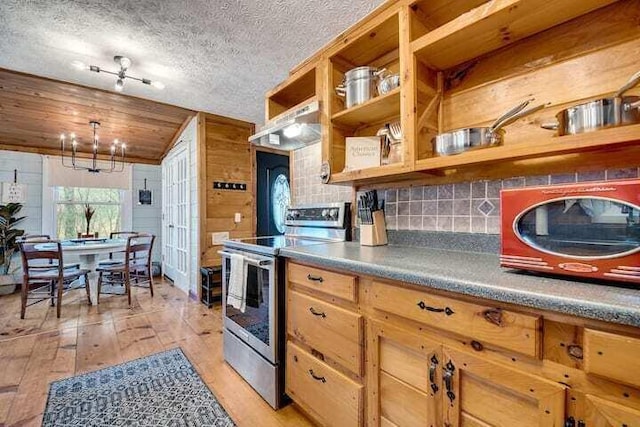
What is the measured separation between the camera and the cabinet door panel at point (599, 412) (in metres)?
0.63

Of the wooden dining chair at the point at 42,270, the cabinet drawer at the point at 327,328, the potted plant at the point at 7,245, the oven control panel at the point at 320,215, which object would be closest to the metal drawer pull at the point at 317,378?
A: the cabinet drawer at the point at 327,328

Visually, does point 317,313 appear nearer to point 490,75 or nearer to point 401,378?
point 401,378

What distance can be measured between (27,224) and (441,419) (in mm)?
5710

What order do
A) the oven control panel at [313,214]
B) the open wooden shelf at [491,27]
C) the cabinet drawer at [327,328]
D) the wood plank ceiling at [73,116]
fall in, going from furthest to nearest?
1. the wood plank ceiling at [73,116]
2. the oven control panel at [313,214]
3. the cabinet drawer at [327,328]
4. the open wooden shelf at [491,27]

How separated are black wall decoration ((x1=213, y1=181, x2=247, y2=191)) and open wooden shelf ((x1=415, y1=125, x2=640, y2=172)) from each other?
3.04 metres

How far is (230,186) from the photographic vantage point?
3.96 metres

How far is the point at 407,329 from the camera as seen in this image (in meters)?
1.06

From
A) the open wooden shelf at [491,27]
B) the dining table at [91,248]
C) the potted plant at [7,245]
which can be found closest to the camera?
the open wooden shelf at [491,27]

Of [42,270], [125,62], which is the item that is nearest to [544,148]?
[125,62]

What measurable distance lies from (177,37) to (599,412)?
8.82 feet

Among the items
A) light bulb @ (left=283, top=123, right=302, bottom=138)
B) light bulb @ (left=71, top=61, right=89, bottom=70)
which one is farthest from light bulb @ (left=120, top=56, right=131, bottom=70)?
light bulb @ (left=283, top=123, right=302, bottom=138)

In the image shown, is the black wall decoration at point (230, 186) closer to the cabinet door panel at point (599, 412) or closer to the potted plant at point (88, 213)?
the potted plant at point (88, 213)

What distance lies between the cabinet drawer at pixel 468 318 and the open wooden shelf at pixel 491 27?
1050 millimetres

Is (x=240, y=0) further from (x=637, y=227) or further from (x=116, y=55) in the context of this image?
(x=637, y=227)
